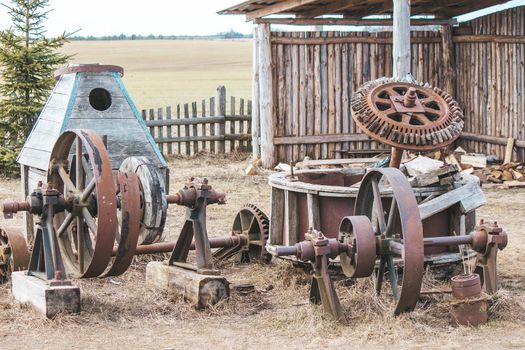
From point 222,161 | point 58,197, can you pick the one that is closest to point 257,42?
point 222,161

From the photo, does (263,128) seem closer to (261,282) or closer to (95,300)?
(261,282)

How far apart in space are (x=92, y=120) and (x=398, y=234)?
395 centimetres

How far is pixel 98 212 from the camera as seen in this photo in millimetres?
6777

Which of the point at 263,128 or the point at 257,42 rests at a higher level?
the point at 257,42

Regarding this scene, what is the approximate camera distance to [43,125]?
10.0 metres

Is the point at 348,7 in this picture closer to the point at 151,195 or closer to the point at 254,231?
the point at 254,231

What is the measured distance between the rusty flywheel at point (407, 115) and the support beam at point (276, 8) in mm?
5933

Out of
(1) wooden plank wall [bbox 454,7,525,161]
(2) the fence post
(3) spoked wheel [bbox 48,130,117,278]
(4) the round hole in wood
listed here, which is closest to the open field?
(2) the fence post

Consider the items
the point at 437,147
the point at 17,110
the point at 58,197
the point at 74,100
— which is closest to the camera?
the point at 58,197

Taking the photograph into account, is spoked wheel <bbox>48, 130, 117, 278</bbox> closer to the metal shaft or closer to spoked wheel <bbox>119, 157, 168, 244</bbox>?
spoked wheel <bbox>119, 157, 168, 244</bbox>

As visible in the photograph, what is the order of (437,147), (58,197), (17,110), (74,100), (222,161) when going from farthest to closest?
1. (222,161)
2. (17,110)
3. (74,100)
4. (437,147)
5. (58,197)

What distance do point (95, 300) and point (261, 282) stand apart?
164 cm

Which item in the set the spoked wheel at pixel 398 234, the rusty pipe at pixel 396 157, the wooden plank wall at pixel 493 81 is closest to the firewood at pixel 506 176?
the wooden plank wall at pixel 493 81

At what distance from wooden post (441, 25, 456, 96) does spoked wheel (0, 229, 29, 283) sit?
9408 mm
